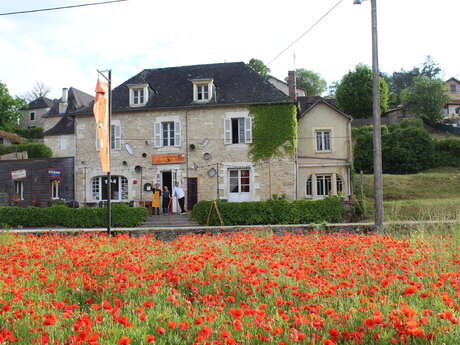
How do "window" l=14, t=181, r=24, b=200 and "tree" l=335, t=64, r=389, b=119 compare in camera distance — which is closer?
"window" l=14, t=181, r=24, b=200

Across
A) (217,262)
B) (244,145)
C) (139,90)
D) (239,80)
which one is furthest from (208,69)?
(217,262)

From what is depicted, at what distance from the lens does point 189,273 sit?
5094mm

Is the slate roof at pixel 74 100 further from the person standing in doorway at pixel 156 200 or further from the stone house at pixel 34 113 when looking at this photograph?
the person standing in doorway at pixel 156 200

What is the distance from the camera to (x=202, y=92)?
2298 cm

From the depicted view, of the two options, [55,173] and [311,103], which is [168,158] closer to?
[55,173]

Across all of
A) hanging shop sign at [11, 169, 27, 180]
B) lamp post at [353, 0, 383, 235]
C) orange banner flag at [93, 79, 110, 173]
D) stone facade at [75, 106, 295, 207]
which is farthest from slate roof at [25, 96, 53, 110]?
lamp post at [353, 0, 383, 235]

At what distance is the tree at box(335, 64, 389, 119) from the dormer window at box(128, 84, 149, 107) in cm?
2699

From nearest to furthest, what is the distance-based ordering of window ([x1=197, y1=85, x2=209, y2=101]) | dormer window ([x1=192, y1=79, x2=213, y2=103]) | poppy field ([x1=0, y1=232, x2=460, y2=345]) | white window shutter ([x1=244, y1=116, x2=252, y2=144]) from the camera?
poppy field ([x1=0, y1=232, x2=460, y2=345])
white window shutter ([x1=244, y1=116, x2=252, y2=144])
dormer window ([x1=192, y1=79, x2=213, y2=103])
window ([x1=197, y1=85, x2=209, y2=101])

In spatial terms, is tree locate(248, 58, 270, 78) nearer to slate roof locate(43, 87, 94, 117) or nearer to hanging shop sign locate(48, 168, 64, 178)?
slate roof locate(43, 87, 94, 117)

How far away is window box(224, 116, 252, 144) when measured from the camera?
2195 centimetres

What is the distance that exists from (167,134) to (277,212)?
347 inches

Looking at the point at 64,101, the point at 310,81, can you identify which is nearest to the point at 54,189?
the point at 64,101

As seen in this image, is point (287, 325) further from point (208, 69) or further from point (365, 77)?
point (365, 77)

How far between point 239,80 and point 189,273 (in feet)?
64.3
